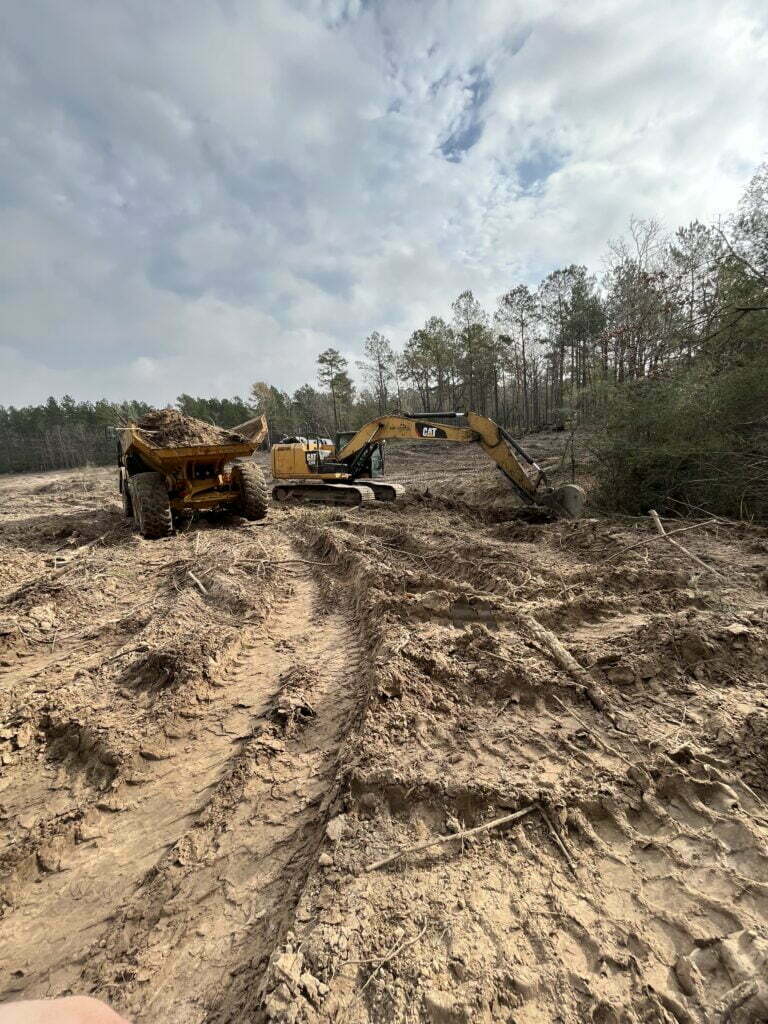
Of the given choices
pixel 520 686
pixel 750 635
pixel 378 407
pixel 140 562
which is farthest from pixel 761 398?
pixel 378 407

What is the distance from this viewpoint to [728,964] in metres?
1.40

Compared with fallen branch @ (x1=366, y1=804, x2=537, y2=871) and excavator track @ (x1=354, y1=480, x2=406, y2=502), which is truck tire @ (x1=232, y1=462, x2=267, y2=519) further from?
fallen branch @ (x1=366, y1=804, x2=537, y2=871)

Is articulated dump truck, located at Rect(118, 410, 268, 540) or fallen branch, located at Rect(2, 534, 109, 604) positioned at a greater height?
articulated dump truck, located at Rect(118, 410, 268, 540)

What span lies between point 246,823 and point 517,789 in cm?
137

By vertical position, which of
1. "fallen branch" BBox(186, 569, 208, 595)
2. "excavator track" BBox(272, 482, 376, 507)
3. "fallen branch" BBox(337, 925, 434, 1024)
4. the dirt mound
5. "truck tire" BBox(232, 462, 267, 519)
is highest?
the dirt mound

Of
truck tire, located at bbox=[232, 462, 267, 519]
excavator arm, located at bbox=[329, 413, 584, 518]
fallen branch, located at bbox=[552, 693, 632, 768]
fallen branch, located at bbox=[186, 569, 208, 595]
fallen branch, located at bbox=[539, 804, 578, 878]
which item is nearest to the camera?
fallen branch, located at bbox=[539, 804, 578, 878]

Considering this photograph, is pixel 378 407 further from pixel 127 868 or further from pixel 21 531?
pixel 127 868

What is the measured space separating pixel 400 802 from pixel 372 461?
1081 cm

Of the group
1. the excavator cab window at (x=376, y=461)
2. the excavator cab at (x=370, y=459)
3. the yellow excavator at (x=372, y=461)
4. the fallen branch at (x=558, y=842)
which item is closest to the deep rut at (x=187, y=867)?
the fallen branch at (x=558, y=842)

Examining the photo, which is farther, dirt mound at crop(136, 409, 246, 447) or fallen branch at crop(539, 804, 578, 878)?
dirt mound at crop(136, 409, 246, 447)

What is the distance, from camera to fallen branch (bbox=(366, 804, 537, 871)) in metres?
1.82

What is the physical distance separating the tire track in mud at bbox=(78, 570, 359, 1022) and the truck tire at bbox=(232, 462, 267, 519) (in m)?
6.32

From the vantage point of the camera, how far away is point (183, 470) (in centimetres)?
873

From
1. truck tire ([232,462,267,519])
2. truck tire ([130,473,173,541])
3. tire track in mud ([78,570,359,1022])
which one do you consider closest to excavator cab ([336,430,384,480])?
truck tire ([232,462,267,519])
